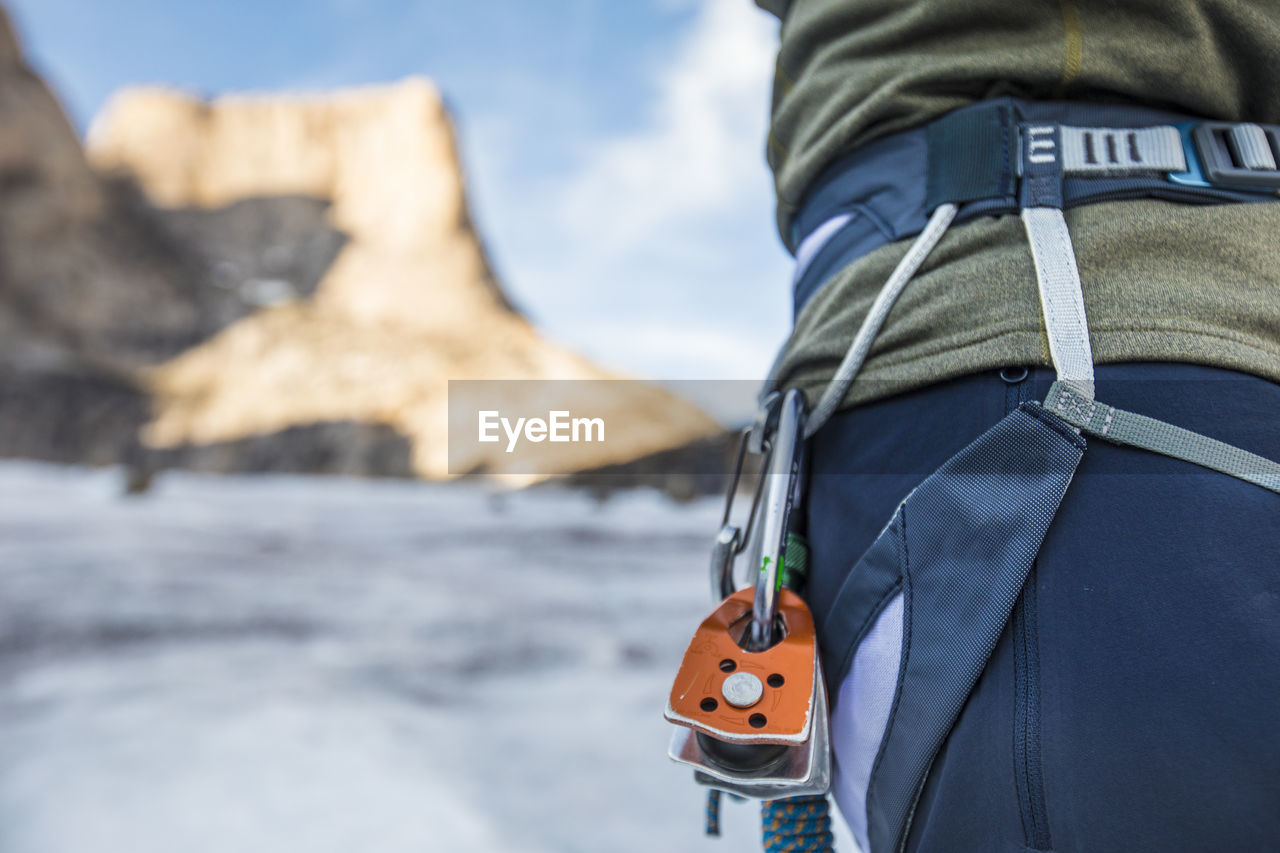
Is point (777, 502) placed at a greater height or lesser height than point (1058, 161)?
lesser

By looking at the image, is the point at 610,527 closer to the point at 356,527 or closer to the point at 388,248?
the point at 356,527

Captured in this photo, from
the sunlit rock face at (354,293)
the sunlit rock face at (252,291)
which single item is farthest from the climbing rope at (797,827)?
the sunlit rock face at (354,293)

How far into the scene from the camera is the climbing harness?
1.36ft

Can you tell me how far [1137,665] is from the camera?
14.6 inches

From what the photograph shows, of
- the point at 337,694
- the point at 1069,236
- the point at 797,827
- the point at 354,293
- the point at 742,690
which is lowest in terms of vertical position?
the point at 354,293

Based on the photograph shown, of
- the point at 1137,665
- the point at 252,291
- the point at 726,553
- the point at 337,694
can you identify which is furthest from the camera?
the point at 252,291

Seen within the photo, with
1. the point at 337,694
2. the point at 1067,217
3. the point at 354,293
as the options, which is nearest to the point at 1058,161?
the point at 1067,217

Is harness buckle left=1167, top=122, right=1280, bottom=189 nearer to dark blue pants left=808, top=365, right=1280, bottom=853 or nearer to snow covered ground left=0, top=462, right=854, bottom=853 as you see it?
dark blue pants left=808, top=365, right=1280, bottom=853

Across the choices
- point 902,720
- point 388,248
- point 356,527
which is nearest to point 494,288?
point 388,248

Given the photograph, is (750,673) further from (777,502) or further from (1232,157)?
(1232,157)

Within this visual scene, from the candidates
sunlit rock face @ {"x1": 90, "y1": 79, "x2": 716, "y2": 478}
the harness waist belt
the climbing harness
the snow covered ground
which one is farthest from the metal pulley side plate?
sunlit rock face @ {"x1": 90, "y1": 79, "x2": 716, "y2": 478}

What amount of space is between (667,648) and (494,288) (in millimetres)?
19786

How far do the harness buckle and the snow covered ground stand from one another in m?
0.94

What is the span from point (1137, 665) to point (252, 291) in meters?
21.6
